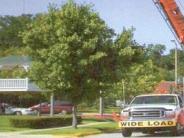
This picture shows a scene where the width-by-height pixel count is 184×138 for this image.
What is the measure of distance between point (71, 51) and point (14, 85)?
Result: 26215 mm

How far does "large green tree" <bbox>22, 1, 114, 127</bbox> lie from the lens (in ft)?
97.7

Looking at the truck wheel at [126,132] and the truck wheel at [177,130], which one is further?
the truck wheel at [126,132]

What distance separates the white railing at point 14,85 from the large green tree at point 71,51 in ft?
78.6

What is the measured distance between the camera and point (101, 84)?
30891mm

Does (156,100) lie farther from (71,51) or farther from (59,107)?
(59,107)

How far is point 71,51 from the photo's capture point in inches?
1183

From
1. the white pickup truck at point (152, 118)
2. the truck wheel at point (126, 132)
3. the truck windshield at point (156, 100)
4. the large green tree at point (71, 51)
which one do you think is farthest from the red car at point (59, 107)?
the white pickup truck at point (152, 118)

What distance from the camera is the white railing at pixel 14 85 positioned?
2160 inches

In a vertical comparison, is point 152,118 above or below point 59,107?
below

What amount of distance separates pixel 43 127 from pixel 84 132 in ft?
21.6

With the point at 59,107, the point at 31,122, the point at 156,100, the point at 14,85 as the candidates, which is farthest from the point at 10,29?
the point at 156,100

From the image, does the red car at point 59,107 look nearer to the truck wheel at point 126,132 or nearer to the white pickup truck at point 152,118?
the truck wheel at point 126,132

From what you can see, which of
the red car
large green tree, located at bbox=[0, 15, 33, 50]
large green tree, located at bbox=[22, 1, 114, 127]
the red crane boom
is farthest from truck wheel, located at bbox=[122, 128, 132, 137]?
large green tree, located at bbox=[0, 15, 33, 50]

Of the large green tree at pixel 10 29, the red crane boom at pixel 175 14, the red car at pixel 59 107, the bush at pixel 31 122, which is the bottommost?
the bush at pixel 31 122
